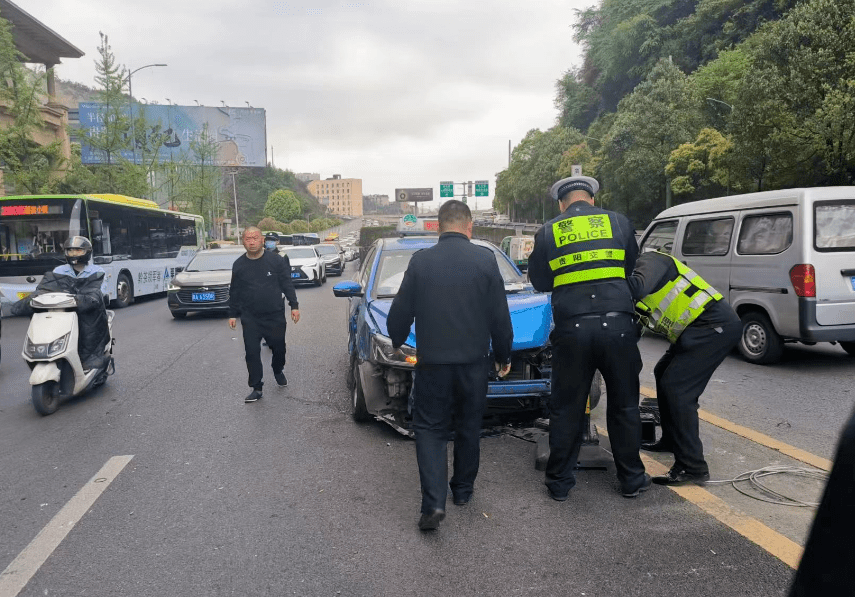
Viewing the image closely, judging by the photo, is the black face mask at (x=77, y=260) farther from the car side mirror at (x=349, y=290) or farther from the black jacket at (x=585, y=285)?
the black jacket at (x=585, y=285)

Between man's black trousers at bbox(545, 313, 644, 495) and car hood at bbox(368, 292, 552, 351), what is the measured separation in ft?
3.10

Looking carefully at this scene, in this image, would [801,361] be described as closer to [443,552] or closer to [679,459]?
[679,459]

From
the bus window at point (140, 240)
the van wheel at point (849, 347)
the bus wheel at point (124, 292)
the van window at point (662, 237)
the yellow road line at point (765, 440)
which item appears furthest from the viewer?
the bus window at point (140, 240)

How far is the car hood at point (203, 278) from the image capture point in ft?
45.3

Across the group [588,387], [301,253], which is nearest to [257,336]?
[588,387]

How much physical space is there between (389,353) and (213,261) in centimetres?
1133

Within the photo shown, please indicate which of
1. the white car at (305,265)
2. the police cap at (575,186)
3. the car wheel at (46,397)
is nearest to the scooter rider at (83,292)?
the car wheel at (46,397)

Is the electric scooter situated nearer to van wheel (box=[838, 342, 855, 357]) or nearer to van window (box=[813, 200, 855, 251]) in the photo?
van window (box=[813, 200, 855, 251])

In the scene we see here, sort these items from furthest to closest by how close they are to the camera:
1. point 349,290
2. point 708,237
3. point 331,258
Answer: point 331,258 → point 708,237 → point 349,290

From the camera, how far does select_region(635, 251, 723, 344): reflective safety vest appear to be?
410cm

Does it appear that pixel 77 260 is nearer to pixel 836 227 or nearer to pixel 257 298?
pixel 257 298

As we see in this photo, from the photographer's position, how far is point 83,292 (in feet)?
22.0

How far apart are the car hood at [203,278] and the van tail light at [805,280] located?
10409mm

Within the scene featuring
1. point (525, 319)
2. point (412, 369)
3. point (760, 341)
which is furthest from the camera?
point (760, 341)
